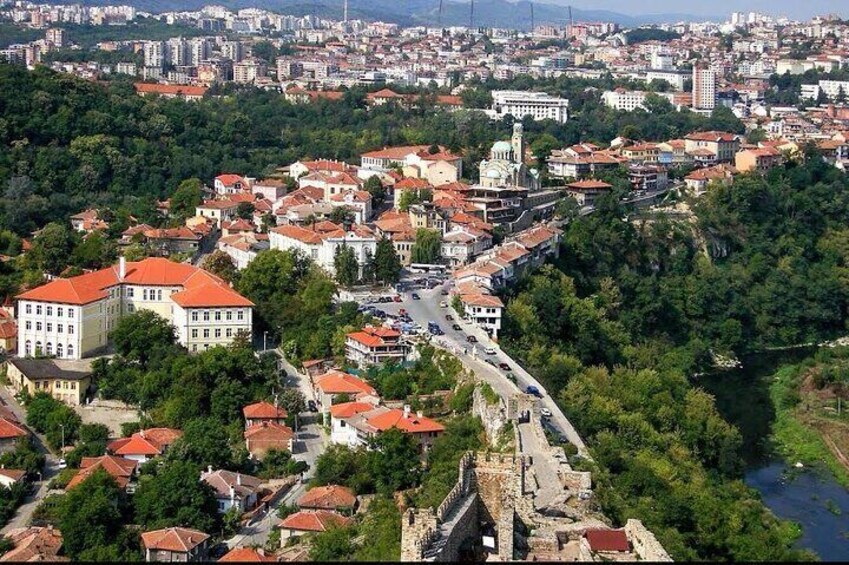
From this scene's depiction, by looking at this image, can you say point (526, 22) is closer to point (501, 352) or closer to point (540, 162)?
point (540, 162)

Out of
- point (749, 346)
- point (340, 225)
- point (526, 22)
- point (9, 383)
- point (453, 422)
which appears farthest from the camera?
point (526, 22)

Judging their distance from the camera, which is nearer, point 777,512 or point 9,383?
point 777,512

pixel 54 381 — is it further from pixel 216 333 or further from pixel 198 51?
pixel 198 51

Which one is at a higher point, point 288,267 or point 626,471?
point 288,267

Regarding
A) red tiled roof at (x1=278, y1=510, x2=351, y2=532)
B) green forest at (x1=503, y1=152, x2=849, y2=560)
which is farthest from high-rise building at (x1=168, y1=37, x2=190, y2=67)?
red tiled roof at (x1=278, y1=510, x2=351, y2=532)

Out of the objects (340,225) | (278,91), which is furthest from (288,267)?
(278,91)
